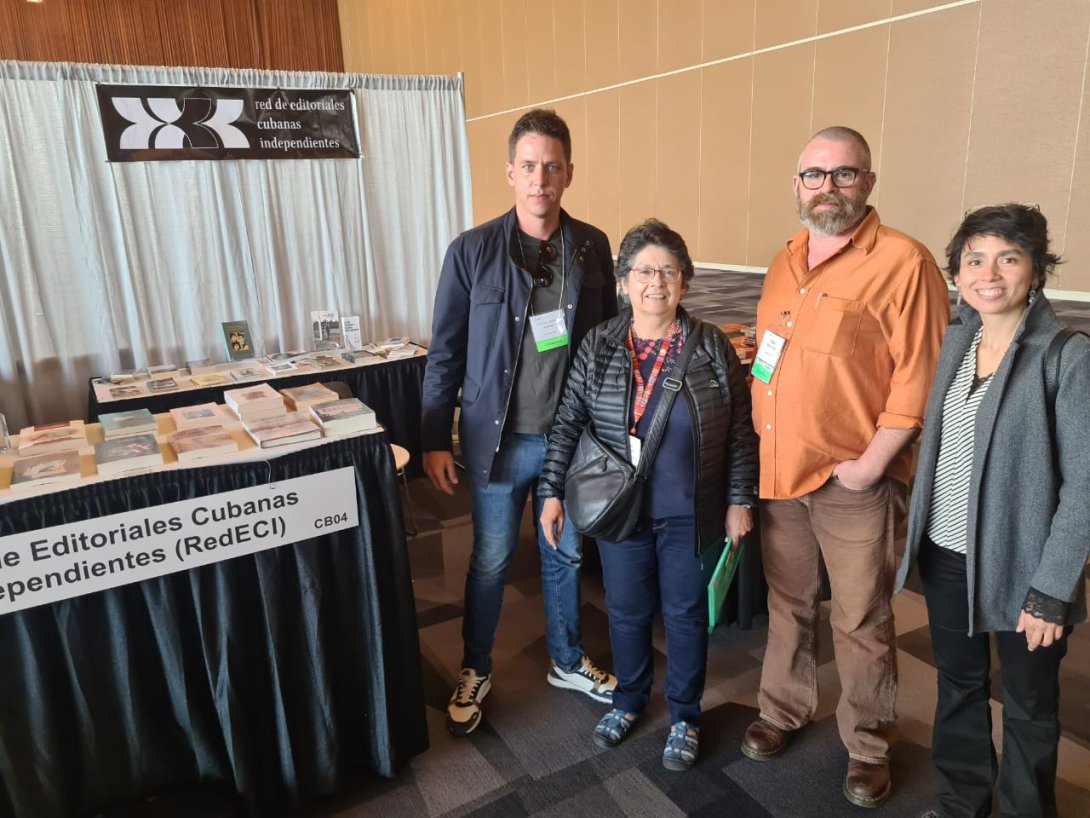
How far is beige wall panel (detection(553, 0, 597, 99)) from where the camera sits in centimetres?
653

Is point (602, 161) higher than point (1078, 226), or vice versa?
point (602, 161)

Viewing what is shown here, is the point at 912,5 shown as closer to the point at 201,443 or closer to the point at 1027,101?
the point at 1027,101

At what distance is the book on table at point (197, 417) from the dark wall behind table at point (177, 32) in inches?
455

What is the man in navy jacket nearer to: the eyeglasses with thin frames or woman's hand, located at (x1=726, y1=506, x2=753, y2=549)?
the eyeglasses with thin frames

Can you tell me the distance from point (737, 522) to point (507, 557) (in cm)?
65

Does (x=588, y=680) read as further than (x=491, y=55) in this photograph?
No

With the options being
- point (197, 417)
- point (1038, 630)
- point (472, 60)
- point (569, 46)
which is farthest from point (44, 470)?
point (472, 60)

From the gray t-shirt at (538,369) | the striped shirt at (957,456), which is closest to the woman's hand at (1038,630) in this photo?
the striped shirt at (957,456)

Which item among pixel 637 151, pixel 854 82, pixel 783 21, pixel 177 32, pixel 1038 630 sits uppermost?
pixel 177 32

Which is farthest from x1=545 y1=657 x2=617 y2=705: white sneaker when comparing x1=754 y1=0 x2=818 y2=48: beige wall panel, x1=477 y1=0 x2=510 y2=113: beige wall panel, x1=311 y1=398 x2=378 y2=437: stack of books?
x1=477 y1=0 x2=510 y2=113: beige wall panel

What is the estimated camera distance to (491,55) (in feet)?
26.3

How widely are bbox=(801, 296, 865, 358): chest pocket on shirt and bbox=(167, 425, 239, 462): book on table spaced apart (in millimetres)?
1292

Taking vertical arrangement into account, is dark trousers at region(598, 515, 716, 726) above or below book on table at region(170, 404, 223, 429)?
below

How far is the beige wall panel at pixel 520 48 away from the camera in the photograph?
7086mm
